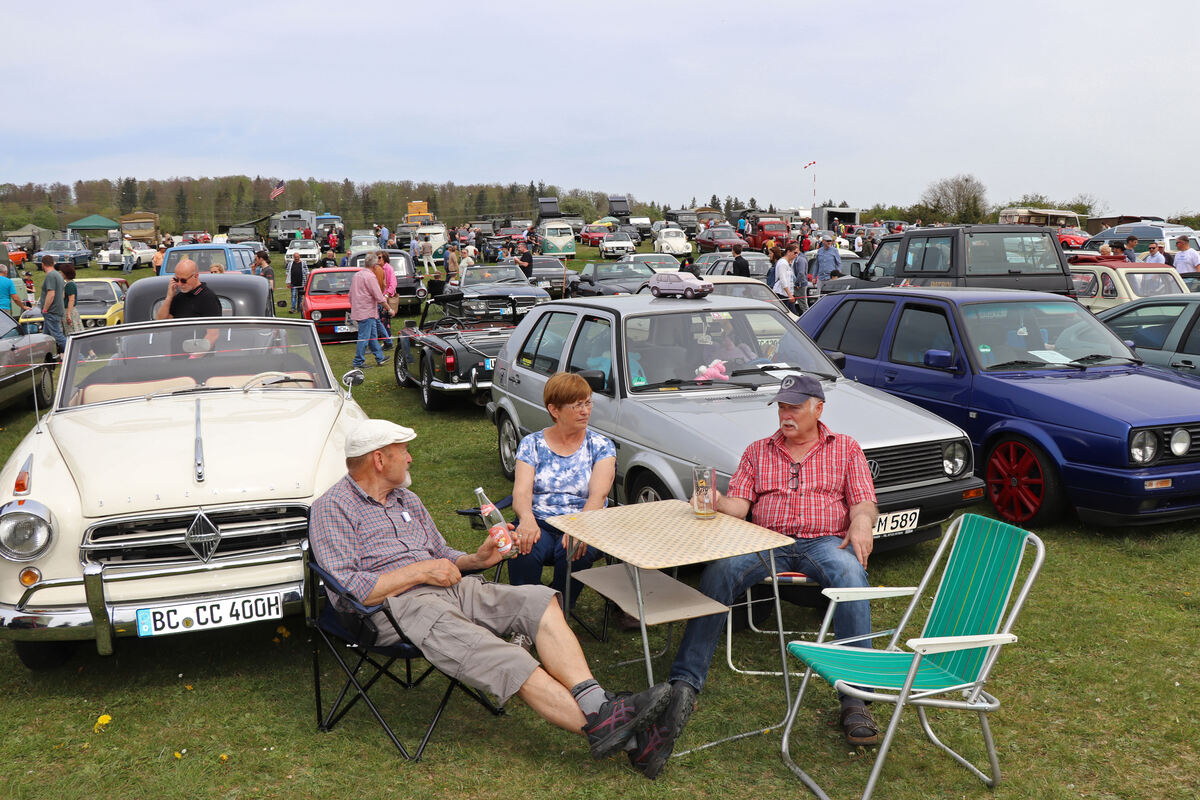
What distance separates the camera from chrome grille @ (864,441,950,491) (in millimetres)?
5316

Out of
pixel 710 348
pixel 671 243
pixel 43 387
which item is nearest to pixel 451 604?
pixel 710 348

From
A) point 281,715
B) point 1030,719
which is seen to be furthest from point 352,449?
point 1030,719

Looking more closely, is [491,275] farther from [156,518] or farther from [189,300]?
[156,518]

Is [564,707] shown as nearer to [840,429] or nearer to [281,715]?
[281,715]

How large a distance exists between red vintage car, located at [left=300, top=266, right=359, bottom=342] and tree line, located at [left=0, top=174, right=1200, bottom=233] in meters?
70.7

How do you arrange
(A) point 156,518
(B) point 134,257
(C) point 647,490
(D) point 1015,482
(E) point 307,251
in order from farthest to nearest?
(B) point 134,257 < (E) point 307,251 < (D) point 1015,482 < (C) point 647,490 < (A) point 156,518

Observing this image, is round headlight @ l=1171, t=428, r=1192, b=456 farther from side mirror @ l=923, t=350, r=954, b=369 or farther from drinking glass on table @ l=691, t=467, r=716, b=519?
drinking glass on table @ l=691, t=467, r=716, b=519

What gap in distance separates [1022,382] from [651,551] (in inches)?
168

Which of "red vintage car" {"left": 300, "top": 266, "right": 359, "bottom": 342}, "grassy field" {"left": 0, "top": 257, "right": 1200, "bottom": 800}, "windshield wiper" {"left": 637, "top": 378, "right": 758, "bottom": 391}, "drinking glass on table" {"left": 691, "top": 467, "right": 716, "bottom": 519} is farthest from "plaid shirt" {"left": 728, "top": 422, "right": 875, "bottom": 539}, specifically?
"red vintage car" {"left": 300, "top": 266, "right": 359, "bottom": 342}

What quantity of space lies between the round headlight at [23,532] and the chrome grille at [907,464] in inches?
166

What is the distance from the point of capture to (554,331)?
727 centimetres

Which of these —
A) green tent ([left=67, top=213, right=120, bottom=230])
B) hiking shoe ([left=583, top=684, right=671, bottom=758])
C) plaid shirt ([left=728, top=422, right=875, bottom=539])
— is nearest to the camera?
→ hiking shoe ([left=583, top=684, right=671, bottom=758])

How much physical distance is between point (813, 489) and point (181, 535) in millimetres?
3019

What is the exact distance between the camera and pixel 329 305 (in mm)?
19188
